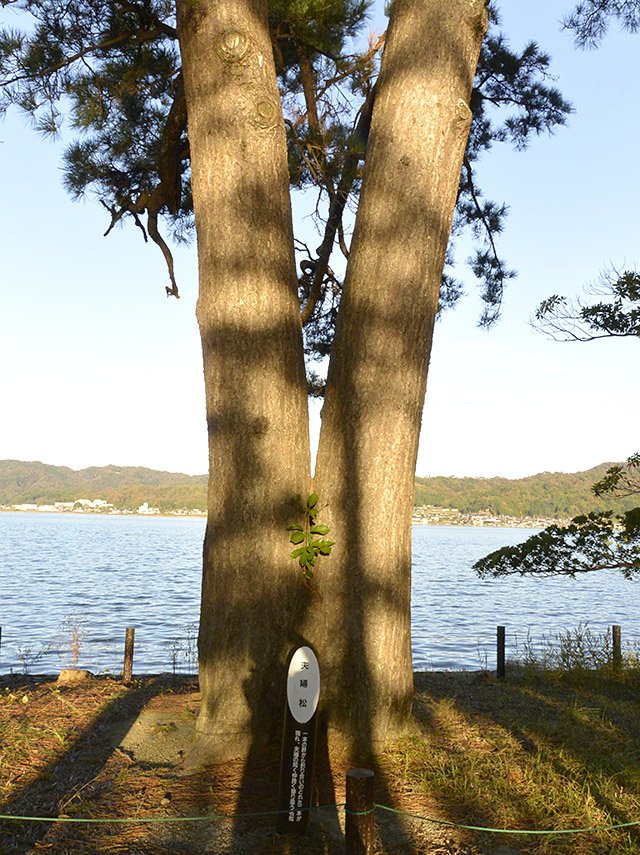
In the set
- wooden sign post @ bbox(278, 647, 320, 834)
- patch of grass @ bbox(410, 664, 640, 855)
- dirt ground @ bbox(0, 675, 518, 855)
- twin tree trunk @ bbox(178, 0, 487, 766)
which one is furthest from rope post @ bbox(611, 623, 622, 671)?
wooden sign post @ bbox(278, 647, 320, 834)

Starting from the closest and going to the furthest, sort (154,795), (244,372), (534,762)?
(154,795) < (534,762) < (244,372)

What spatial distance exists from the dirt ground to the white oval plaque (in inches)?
15.8

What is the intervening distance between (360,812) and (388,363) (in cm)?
229

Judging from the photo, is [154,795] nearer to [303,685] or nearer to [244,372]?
[303,685]

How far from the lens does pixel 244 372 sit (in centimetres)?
386

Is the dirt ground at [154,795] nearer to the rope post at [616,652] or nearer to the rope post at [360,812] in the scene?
the rope post at [360,812]

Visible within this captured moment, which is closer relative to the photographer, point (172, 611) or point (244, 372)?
point (244, 372)

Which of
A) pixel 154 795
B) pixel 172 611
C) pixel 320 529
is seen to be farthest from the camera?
pixel 172 611

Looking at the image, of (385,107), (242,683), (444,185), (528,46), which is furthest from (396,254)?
(528,46)

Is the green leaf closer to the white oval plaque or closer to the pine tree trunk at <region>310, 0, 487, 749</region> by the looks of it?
the pine tree trunk at <region>310, 0, 487, 749</region>

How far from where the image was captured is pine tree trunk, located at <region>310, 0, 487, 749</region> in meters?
3.71

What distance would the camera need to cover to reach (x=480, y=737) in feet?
13.3

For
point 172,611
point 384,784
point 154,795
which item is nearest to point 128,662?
point 154,795

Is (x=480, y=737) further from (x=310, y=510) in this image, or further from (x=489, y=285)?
(x=489, y=285)
